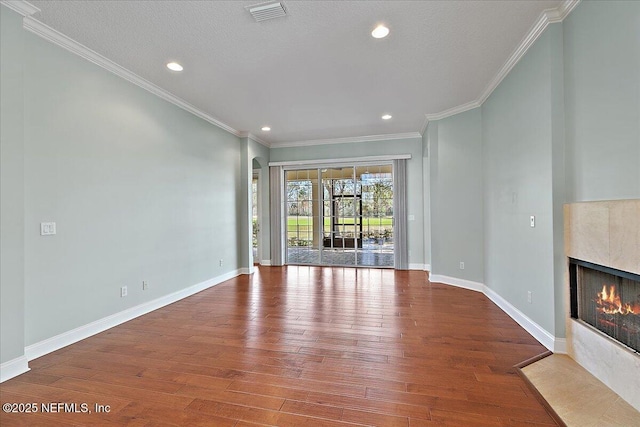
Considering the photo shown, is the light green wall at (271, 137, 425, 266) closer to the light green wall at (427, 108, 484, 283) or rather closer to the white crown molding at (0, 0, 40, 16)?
the light green wall at (427, 108, 484, 283)

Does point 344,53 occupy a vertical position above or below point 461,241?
above

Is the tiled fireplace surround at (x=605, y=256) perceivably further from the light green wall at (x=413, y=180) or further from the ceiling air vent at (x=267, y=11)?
the light green wall at (x=413, y=180)

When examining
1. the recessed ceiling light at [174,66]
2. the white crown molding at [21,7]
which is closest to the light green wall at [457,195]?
the recessed ceiling light at [174,66]

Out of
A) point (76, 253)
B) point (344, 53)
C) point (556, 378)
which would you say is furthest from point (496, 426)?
point (76, 253)

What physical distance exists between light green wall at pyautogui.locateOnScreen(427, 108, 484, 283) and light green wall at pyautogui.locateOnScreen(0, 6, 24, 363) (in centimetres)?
534

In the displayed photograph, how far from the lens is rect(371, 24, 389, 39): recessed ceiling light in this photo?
2.72m

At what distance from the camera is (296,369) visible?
7.97 feet

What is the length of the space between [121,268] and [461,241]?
16.2ft

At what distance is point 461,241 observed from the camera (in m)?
4.92

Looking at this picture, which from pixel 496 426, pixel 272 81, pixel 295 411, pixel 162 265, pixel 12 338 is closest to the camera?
pixel 496 426

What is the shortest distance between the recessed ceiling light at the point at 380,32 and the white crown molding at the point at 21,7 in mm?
2902

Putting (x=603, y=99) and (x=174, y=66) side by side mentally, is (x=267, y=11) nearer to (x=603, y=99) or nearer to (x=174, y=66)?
(x=174, y=66)

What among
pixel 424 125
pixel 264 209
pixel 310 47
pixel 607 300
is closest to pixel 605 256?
pixel 607 300

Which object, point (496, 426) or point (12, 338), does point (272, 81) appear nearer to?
point (12, 338)
